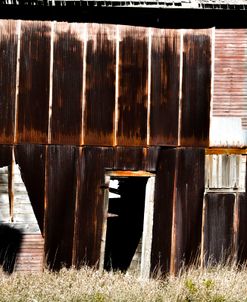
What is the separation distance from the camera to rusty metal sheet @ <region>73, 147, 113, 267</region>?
1205 centimetres

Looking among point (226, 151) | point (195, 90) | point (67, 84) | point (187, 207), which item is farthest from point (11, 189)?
point (226, 151)

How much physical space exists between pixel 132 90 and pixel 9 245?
3.53m

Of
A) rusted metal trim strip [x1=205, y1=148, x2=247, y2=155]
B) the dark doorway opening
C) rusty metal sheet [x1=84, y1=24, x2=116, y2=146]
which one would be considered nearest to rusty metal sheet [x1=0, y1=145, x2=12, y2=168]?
rusty metal sheet [x1=84, y1=24, x2=116, y2=146]

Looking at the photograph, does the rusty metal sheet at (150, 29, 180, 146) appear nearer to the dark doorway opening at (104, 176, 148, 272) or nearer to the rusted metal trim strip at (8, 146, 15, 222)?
the dark doorway opening at (104, 176, 148, 272)

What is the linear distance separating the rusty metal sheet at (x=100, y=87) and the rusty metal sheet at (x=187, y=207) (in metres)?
1.43

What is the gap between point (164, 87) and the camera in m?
12.3

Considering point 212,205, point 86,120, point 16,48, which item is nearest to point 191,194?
point 212,205

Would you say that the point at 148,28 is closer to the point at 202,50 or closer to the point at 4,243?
the point at 202,50

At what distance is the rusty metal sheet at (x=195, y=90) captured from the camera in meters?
12.4

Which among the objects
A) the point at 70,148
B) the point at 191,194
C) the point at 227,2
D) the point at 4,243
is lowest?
the point at 4,243

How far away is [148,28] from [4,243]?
4653 millimetres

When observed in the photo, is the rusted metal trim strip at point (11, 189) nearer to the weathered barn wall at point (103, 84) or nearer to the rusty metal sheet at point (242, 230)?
the weathered barn wall at point (103, 84)

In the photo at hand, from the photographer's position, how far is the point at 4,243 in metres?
11.9

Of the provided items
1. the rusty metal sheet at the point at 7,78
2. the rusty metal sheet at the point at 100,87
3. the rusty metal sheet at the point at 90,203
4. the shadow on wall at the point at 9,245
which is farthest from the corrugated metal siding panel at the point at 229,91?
the shadow on wall at the point at 9,245
